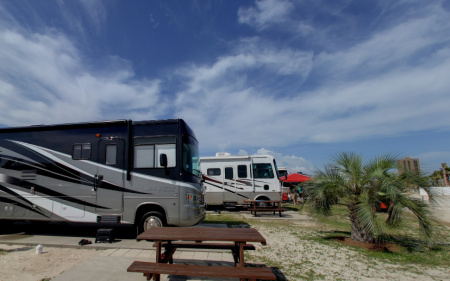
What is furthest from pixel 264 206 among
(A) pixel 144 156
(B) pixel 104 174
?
(B) pixel 104 174

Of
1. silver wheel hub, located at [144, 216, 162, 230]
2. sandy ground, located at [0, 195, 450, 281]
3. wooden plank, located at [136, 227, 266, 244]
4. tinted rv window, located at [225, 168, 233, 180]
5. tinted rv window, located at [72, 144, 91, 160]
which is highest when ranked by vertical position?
tinted rv window, located at [72, 144, 91, 160]

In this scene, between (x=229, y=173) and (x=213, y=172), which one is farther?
(x=213, y=172)

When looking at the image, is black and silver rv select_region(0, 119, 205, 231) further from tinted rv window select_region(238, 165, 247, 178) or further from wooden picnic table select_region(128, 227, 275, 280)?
tinted rv window select_region(238, 165, 247, 178)

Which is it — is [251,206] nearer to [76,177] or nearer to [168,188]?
[168,188]

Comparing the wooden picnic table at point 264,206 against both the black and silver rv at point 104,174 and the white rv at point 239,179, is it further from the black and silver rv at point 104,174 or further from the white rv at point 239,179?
the black and silver rv at point 104,174

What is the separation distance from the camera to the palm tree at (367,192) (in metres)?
5.34

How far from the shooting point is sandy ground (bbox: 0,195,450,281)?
163 inches

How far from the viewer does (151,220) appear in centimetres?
623

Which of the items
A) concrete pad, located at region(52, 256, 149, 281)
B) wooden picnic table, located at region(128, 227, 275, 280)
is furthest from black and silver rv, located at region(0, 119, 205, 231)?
wooden picnic table, located at region(128, 227, 275, 280)

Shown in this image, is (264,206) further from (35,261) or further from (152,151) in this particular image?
(35,261)

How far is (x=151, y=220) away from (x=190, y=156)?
189 centimetres

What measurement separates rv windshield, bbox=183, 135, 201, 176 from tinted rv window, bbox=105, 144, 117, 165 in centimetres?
185

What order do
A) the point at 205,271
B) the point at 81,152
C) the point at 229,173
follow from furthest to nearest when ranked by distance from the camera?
the point at 229,173
the point at 81,152
the point at 205,271

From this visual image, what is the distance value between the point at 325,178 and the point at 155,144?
455 centimetres
